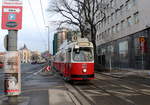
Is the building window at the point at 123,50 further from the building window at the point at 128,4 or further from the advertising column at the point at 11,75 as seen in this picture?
the advertising column at the point at 11,75

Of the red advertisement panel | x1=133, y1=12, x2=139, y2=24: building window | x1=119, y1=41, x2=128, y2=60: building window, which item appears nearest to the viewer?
the red advertisement panel

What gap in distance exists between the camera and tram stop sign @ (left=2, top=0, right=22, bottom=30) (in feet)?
26.2

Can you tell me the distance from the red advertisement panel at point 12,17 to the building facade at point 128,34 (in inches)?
766

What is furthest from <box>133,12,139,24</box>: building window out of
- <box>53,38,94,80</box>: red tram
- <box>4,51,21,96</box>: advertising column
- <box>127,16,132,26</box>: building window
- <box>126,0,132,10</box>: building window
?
<box>4,51,21,96</box>: advertising column

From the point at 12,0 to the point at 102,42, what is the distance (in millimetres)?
48996

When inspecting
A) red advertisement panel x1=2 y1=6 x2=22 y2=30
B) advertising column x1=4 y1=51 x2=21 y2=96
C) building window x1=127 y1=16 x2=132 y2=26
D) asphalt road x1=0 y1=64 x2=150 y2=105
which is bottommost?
asphalt road x1=0 y1=64 x2=150 y2=105

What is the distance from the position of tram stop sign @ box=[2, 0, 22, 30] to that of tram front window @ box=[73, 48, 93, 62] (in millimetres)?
7931

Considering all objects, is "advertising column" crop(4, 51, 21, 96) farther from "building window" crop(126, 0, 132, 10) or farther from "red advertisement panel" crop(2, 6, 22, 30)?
"building window" crop(126, 0, 132, 10)

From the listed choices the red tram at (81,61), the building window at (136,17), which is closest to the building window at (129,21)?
the building window at (136,17)

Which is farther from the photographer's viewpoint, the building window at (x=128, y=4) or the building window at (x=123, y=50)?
the building window at (x=123, y=50)

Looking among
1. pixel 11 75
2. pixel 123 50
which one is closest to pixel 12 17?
pixel 11 75

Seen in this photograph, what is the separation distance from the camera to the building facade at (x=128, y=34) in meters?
31.3

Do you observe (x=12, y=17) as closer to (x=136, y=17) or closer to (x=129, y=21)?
(x=136, y=17)

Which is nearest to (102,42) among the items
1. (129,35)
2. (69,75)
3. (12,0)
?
(129,35)
